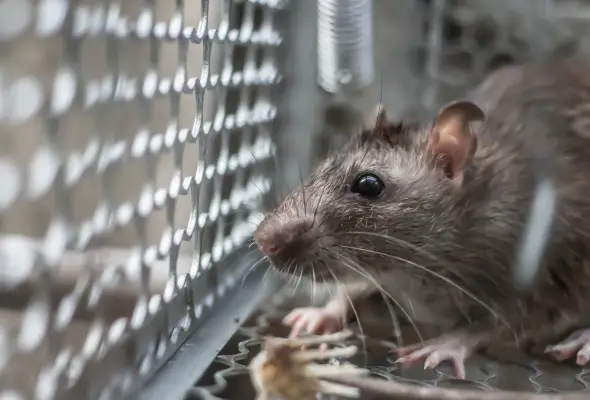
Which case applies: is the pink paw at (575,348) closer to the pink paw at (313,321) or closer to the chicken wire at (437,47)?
the pink paw at (313,321)

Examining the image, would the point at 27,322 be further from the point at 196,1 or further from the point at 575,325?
the point at 575,325

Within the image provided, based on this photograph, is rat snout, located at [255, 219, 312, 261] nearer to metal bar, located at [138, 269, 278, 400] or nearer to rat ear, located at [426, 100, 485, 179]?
metal bar, located at [138, 269, 278, 400]

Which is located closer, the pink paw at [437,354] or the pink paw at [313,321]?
the pink paw at [437,354]

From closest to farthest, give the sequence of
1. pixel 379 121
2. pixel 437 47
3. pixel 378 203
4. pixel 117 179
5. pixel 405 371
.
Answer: pixel 117 179, pixel 405 371, pixel 378 203, pixel 379 121, pixel 437 47

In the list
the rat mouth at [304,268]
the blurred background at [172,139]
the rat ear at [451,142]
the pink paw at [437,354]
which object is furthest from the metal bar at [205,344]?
the rat ear at [451,142]

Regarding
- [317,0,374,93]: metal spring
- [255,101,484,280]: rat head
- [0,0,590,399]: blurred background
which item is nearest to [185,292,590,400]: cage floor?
[0,0,590,399]: blurred background

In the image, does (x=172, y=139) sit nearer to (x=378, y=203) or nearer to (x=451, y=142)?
(x=378, y=203)

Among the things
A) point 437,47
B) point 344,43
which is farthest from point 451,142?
point 437,47
